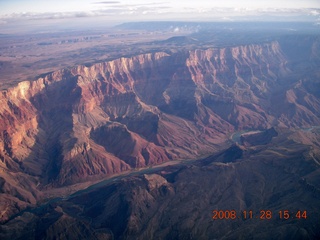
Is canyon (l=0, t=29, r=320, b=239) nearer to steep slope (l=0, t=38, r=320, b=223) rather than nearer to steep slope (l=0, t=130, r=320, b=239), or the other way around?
steep slope (l=0, t=130, r=320, b=239)

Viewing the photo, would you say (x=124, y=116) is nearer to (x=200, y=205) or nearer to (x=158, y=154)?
(x=158, y=154)

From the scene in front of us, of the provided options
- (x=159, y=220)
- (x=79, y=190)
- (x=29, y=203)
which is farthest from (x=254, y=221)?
(x=29, y=203)
